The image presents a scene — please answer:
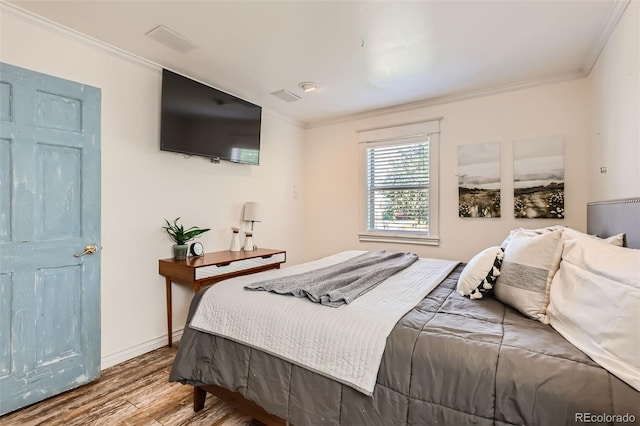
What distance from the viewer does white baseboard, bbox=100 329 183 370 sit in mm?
2379

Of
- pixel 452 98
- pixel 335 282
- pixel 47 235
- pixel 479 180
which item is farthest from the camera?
pixel 452 98

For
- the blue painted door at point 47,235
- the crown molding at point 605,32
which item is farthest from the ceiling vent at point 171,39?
the crown molding at point 605,32

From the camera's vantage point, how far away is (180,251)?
9.03 feet

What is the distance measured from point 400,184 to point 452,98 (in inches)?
43.6

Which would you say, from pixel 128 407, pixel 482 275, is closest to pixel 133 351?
pixel 128 407

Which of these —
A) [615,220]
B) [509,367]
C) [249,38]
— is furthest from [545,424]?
[249,38]

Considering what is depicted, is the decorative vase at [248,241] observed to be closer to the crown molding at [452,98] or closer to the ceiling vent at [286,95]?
the ceiling vent at [286,95]

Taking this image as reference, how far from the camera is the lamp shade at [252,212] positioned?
341 cm

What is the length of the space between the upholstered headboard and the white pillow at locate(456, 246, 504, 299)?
2.03 feet

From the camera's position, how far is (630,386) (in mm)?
882

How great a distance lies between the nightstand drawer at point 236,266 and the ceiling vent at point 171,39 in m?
1.77

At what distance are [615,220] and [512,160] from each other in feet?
4.45

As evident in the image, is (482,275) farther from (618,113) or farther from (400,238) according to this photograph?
(400,238)

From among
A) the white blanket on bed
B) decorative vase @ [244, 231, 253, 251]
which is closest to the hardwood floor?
the white blanket on bed
